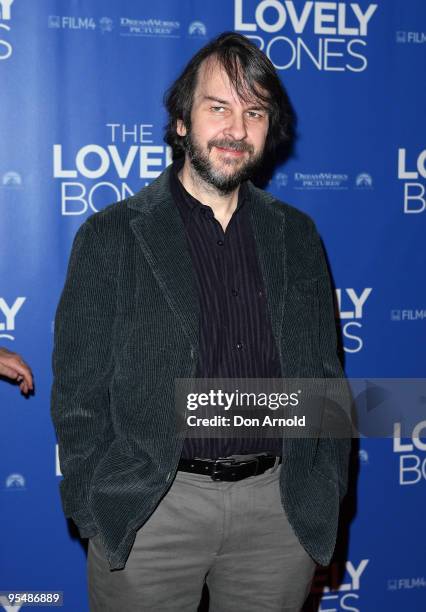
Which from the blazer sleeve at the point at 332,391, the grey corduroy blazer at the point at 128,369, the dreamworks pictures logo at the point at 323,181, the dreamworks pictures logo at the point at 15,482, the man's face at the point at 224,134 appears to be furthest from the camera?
the dreamworks pictures logo at the point at 323,181

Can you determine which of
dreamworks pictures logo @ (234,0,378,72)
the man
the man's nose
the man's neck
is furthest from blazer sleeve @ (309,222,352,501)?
dreamworks pictures logo @ (234,0,378,72)

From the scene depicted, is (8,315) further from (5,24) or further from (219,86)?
(219,86)

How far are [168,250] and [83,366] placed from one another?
0.38m

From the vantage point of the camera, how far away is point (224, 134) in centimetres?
193

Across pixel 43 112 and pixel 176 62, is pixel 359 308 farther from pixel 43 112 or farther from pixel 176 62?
pixel 43 112

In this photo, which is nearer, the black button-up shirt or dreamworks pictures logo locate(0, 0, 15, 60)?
the black button-up shirt

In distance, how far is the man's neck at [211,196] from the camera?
6.59 ft

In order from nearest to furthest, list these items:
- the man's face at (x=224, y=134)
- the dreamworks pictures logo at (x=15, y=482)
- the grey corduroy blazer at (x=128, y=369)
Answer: the grey corduroy blazer at (x=128, y=369) → the man's face at (x=224, y=134) → the dreamworks pictures logo at (x=15, y=482)

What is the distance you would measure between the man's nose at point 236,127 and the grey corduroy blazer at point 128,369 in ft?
0.88

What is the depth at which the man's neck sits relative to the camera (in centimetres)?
201

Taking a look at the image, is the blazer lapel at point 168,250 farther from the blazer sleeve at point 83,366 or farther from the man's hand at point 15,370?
the man's hand at point 15,370

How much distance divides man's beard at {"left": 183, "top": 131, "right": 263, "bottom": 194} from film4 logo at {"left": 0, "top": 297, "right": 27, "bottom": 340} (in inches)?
42.0

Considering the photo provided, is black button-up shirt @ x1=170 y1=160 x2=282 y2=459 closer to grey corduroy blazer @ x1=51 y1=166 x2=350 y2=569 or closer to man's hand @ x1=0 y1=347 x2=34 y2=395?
grey corduroy blazer @ x1=51 y1=166 x2=350 y2=569

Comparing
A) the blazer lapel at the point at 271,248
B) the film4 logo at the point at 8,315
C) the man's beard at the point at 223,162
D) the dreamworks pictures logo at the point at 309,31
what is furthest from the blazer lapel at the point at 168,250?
the dreamworks pictures logo at the point at 309,31
